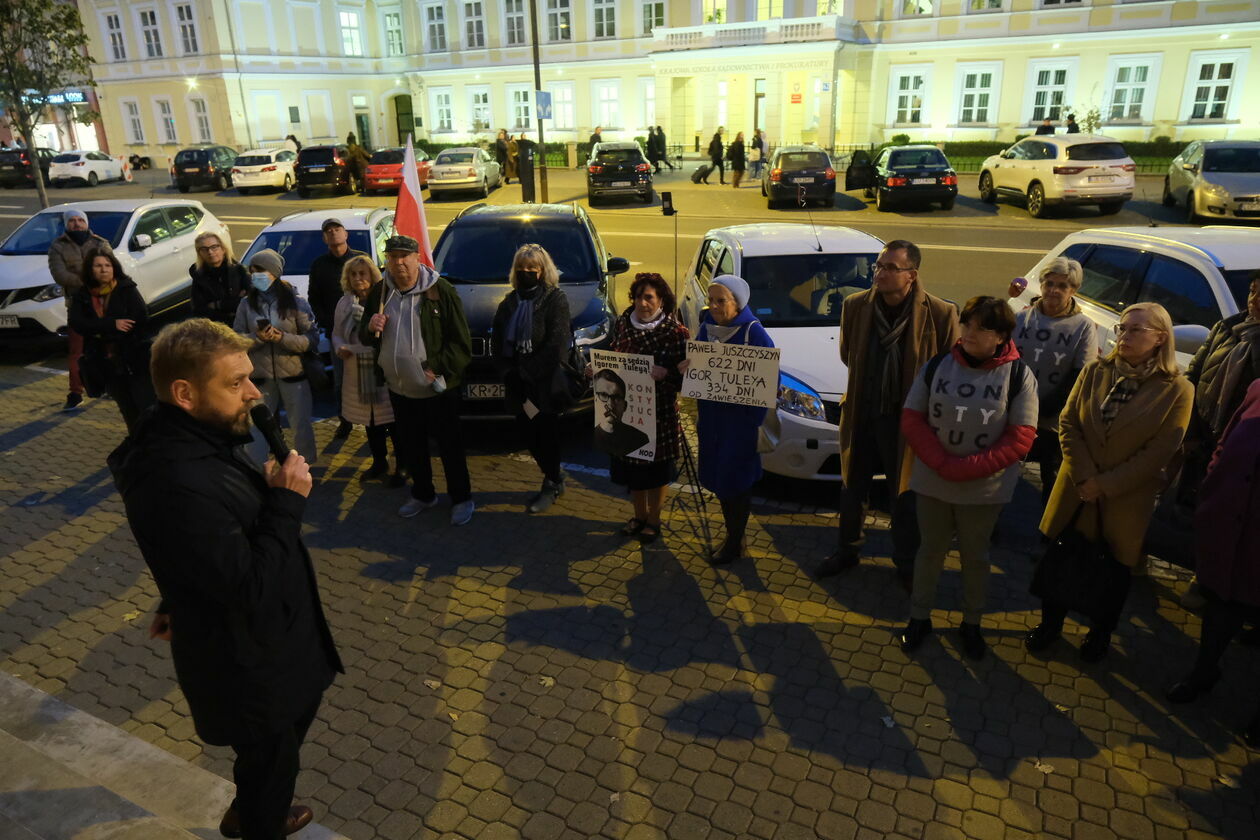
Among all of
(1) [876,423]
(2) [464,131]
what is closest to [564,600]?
(1) [876,423]

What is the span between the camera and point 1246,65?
28.6 meters

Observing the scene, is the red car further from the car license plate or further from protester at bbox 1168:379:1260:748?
protester at bbox 1168:379:1260:748

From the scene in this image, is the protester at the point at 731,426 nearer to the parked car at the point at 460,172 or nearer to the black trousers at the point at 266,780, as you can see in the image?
the black trousers at the point at 266,780

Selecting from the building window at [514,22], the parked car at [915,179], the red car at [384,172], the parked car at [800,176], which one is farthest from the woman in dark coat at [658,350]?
the building window at [514,22]

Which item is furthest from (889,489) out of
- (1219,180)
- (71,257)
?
(1219,180)

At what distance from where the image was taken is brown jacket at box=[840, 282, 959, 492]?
15.0ft

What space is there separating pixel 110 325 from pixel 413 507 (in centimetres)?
282

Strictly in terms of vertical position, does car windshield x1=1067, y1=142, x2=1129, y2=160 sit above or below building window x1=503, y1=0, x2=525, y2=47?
below

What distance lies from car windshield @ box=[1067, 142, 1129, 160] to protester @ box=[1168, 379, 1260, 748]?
18014 mm

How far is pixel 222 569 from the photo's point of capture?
7.86 ft

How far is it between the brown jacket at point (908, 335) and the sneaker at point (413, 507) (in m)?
2.95

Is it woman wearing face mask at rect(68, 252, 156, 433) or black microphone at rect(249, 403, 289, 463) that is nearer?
black microphone at rect(249, 403, 289, 463)

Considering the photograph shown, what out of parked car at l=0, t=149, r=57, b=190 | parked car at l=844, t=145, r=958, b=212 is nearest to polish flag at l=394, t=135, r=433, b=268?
parked car at l=844, t=145, r=958, b=212

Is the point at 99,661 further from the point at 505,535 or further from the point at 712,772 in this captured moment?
the point at 712,772
